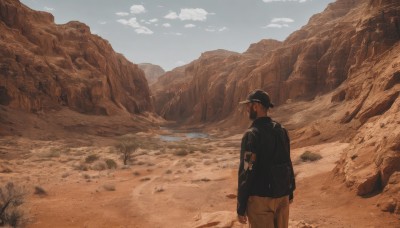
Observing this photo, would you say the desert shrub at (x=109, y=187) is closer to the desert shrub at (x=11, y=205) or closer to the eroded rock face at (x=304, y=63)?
the desert shrub at (x=11, y=205)

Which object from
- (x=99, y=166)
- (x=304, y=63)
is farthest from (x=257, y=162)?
(x=304, y=63)

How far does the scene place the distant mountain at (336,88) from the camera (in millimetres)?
9631

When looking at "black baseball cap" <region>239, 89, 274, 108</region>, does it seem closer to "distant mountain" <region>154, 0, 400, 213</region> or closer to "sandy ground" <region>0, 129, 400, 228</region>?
"sandy ground" <region>0, 129, 400, 228</region>

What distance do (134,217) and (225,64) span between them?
9029 centimetres

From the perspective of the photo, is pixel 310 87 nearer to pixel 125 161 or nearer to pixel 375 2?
pixel 375 2

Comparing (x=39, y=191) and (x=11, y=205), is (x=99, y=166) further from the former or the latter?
(x=11, y=205)

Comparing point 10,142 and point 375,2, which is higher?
point 375,2

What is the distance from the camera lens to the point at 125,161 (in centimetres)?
2189

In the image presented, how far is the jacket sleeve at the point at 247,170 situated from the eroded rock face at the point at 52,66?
43.9m

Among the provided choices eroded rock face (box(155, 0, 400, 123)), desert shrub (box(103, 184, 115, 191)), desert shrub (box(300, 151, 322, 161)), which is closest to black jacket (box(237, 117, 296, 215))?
desert shrub (box(103, 184, 115, 191))

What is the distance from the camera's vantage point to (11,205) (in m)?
8.18

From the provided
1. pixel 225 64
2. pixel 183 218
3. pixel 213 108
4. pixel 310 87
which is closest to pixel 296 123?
pixel 310 87

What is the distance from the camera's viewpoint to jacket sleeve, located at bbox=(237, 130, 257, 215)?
12.3ft

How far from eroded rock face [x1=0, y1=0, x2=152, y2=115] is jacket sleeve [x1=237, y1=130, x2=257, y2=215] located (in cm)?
4388
